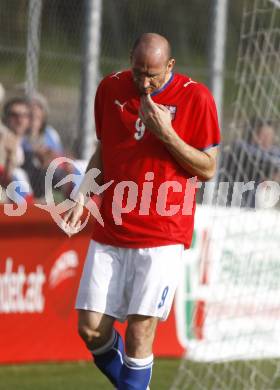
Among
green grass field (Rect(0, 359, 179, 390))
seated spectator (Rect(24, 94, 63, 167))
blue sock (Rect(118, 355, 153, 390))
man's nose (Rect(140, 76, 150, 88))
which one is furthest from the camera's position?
seated spectator (Rect(24, 94, 63, 167))

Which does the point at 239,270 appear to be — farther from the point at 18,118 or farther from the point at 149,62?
the point at 149,62

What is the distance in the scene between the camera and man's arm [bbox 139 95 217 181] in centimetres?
548

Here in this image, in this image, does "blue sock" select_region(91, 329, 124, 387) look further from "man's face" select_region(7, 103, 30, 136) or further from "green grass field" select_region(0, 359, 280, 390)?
"man's face" select_region(7, 103, 30, 136)

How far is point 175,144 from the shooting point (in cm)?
557

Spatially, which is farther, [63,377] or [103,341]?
[63,377]

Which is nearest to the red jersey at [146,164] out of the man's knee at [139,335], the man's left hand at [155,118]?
the man's left hand at [155,118]

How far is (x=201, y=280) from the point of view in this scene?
877 centimetres

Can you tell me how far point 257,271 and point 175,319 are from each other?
0.77m

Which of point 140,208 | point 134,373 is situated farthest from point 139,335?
point 140,208

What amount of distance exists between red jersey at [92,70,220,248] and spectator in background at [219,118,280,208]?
2134 mm

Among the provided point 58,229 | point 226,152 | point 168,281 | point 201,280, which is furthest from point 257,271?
point 168,281

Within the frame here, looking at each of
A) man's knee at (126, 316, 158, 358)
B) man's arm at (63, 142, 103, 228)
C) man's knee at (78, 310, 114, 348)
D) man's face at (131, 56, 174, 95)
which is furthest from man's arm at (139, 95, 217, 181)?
man's knee at (78, 310, 114, 348)

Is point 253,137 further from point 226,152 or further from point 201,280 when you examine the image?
point 201,280

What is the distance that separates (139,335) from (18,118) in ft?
11.7
